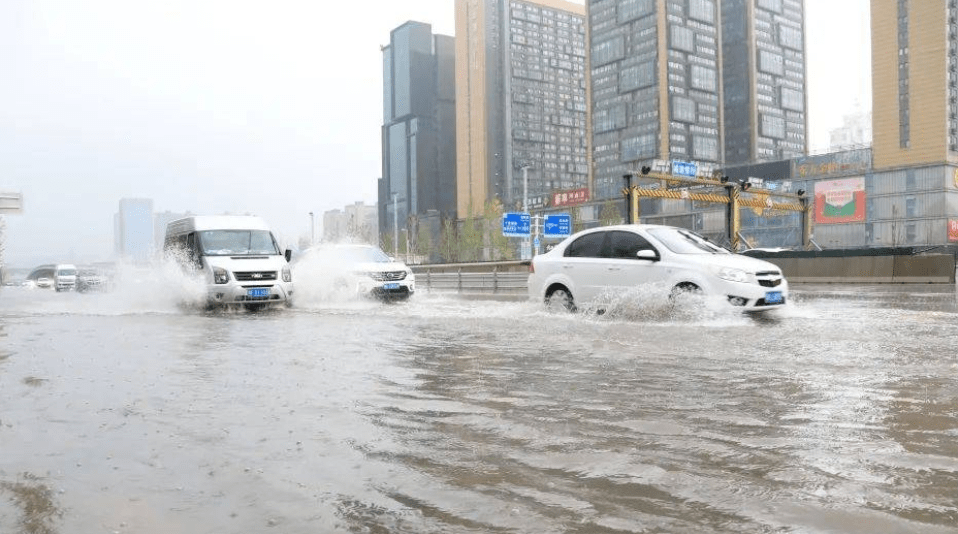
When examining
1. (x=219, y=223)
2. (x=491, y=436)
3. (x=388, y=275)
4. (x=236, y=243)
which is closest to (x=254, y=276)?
(x=236, y=243)

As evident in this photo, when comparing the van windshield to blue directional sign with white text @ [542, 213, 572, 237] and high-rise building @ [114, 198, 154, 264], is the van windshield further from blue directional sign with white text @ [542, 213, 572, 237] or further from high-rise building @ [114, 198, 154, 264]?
high-rise building @ [114, 198, 154, 264]

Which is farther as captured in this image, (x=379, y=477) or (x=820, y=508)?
(x=379, y=477)

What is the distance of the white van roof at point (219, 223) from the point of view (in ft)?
57.7

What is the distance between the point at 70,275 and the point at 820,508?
55.7 m

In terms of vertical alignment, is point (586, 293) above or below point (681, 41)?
below

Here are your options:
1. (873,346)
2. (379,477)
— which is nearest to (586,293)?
(873,346)

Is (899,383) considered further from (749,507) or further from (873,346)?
(749,507)

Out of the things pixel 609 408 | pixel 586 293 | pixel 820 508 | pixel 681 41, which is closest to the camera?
pixel 820 508

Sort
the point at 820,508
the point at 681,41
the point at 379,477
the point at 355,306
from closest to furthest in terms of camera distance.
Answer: the point at 820,508
the point at 379,477
the point at 355,306
the point at 681,41

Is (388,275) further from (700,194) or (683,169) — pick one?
(700,194)

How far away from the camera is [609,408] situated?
16.0 ft

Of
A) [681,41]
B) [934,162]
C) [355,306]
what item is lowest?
[355,306]

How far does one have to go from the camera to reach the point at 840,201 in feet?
283

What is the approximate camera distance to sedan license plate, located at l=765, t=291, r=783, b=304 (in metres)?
Answer: 10.7
